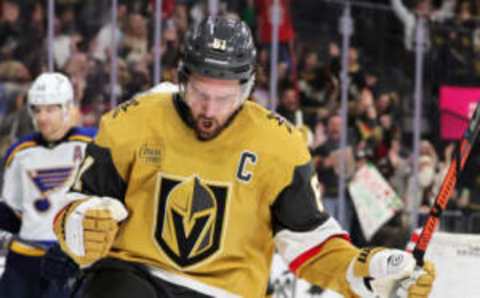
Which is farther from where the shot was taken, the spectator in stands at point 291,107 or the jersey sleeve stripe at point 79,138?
the spectator in stands at point 291,107

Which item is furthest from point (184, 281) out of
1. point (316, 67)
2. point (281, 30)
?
point (316, 67)

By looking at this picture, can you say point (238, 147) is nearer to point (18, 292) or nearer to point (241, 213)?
point (241, 213)

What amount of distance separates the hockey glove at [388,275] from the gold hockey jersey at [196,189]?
0.16m

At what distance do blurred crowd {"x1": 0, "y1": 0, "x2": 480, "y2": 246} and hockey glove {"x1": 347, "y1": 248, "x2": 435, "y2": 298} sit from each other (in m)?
3.29

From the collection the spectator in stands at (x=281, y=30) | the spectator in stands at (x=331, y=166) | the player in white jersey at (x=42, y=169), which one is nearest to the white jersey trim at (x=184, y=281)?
the player in white jersey at (x=42, y=169)

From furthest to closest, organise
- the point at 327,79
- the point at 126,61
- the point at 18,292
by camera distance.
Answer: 1. the point at 327,79
2. the point at 126,61
3. the point at 18,292

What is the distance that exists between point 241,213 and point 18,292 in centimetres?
215

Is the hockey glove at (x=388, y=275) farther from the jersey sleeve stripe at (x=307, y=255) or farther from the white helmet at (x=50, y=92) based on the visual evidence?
the white helmet at (x=50, y=92)

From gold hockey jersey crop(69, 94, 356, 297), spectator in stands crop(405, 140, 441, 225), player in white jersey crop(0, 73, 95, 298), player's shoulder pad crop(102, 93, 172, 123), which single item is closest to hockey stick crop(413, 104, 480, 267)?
gold hockey jersey crop(69, 94, 356, 297)

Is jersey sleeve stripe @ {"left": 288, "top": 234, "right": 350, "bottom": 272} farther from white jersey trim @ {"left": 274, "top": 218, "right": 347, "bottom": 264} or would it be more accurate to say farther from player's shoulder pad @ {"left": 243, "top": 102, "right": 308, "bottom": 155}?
player's shoulder pad @ {"left": 243, "top": 102, "right": 308, "bottom": 155}

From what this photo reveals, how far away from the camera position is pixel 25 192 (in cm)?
490

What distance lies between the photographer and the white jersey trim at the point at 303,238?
9.53 feet

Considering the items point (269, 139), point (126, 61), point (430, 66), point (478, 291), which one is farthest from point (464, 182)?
point (269, 139)

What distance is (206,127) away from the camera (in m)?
2.80
